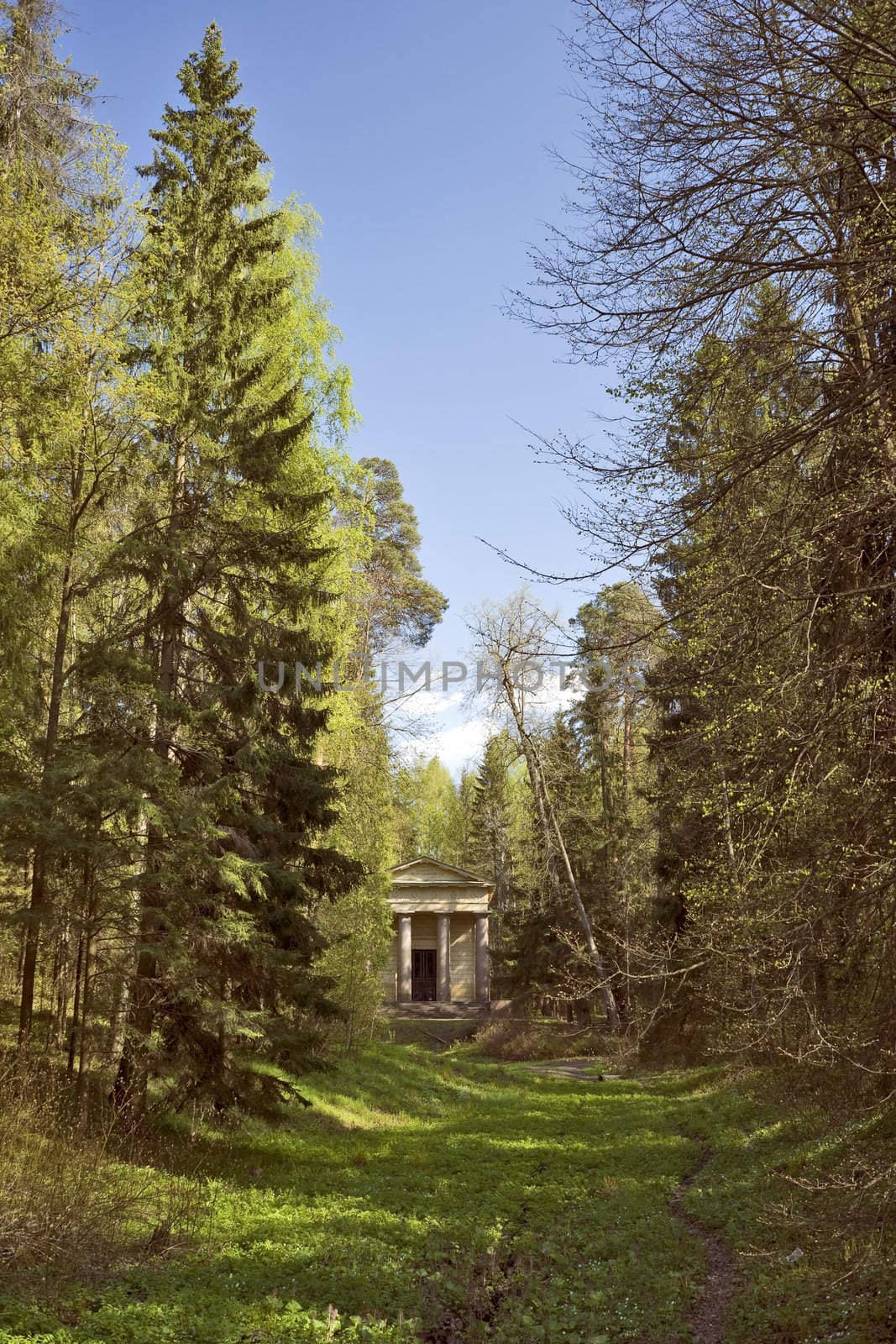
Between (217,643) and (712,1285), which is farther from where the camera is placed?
(217,643)

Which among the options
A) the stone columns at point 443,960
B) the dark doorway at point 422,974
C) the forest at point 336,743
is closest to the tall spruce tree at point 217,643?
the forest at point 336,743

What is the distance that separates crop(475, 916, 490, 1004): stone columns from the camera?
3641 cm

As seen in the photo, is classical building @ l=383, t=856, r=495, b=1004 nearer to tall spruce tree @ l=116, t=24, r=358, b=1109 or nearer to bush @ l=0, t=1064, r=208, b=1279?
tall spruce tree @ l=116, t=24, r=358, b=1109

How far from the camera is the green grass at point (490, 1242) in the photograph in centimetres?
647

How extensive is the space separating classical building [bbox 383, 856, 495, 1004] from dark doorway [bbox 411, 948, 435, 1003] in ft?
0.13

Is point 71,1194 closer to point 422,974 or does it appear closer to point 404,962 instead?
point 404,962

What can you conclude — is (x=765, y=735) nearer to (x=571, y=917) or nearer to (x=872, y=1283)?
(x=872, y=1283)

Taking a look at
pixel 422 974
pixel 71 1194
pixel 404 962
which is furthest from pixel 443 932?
pixel 71 1194

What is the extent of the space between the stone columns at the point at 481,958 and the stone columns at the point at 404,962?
2747 millimetres

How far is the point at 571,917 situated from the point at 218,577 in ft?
75.0

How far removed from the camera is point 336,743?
18.8 metres

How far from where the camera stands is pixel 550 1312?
7.38 metres

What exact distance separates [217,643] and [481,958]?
27.3m

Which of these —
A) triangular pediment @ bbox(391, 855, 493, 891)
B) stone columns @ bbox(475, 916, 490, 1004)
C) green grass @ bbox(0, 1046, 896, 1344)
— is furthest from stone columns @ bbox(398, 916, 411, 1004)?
green grass @ bbox(0, 1046, 896, 1344)
